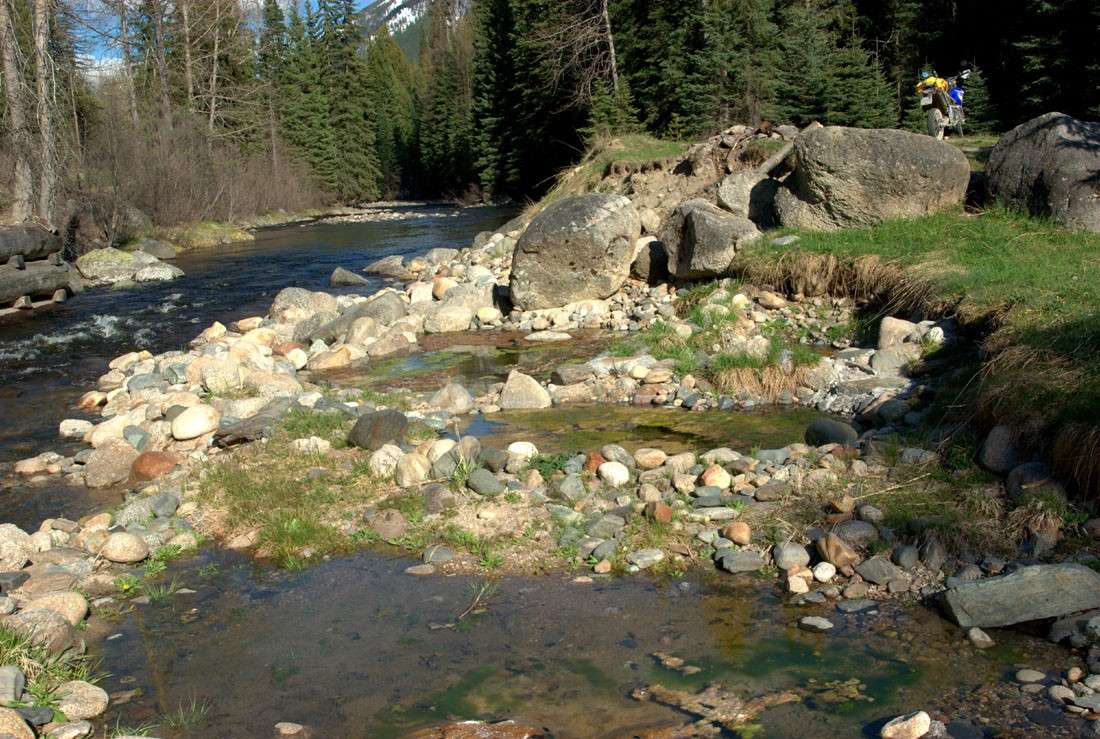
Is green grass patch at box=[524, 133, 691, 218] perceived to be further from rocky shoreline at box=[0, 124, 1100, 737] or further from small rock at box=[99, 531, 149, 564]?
small rock at box=[99, 531, 149, 564]

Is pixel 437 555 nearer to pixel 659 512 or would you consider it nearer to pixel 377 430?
pixel 659 512

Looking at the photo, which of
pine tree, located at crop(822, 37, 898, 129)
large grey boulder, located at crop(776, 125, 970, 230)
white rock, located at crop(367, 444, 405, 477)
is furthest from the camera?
pine tree, located at crop(822, 37, 898, 129)

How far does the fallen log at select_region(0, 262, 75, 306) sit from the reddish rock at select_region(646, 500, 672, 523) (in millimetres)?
15253

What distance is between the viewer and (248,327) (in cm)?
1448

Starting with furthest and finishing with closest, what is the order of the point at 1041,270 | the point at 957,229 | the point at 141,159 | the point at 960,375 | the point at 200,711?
1. the point at 141,159
2. the point at 957,229
3. the point at 1041,270
4. the point at 960,375
5. the point at 200,711

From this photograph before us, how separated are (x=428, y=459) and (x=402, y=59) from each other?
271 feet

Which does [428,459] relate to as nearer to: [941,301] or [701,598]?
[701,598]

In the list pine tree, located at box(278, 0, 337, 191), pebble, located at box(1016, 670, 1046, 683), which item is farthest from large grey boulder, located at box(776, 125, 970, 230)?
pine tree, located at box(278, 0, 337, 191)

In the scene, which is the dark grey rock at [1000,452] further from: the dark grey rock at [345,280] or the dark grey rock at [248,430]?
the dark grey rock at [345,280]

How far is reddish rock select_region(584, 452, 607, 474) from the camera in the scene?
289 inches

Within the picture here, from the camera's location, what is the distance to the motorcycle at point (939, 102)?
16.2 metres

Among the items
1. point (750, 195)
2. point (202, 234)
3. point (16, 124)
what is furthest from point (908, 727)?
point (202, 234)

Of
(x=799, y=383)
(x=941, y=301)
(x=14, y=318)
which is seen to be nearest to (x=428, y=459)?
(x=799, y=383)

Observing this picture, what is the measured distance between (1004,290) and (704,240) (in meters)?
4.90
